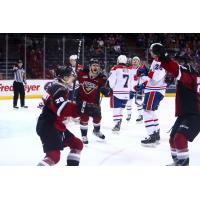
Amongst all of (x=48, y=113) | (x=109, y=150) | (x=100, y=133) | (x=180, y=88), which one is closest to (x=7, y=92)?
(x=100, y=133)

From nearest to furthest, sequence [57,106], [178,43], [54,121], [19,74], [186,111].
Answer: [57,106]
[54,121]
[186,111]
[178,43]
[19,74]

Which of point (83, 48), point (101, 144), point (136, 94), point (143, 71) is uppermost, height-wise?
point (83, 48)

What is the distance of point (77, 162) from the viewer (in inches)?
135

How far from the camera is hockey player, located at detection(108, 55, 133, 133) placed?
5016 mm

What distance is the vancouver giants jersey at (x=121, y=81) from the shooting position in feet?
16.4

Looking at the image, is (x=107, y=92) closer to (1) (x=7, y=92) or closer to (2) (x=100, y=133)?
(2) (x=100, y=133)

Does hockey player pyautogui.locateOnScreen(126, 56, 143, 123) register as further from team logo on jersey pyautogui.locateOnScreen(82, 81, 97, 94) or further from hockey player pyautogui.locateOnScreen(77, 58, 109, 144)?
team logo on jersey pyautogui.locateOnScreen(82, 81, 97, 94)

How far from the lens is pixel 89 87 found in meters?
4.55

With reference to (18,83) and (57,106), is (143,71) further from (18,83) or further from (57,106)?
(57,106)

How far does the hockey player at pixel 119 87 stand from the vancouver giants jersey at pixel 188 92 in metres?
1.46

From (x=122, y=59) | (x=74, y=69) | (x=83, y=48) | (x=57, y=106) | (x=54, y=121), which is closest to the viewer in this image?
(x=57, y=106)

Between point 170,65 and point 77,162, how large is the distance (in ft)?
3.26

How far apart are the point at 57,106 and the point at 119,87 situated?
2101mm

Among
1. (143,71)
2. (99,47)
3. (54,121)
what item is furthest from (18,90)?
(54,121)
